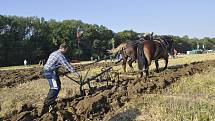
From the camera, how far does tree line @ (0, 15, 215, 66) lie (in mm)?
78875

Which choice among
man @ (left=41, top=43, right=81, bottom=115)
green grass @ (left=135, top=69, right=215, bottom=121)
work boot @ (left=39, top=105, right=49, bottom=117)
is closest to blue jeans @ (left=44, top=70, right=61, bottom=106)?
man @ (left=41, top=43, right=81, bottom=115)

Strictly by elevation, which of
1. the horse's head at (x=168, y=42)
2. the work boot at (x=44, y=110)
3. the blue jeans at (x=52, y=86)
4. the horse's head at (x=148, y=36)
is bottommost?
the work boot at (x=44, y=110)

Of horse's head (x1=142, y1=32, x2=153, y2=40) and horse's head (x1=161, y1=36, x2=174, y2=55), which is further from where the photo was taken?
horse's head (x1=161, y1=36, x2=174, y2=55)

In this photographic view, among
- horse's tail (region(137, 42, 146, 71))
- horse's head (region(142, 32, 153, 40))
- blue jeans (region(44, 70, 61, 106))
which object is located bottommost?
blue jeans (region(44, 70, 61, 106))

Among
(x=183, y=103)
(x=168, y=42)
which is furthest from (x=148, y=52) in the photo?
(x=183, y=103)

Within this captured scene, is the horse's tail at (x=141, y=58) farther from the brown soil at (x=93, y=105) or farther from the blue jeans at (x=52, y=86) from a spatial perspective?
the blue jeans at (x=52, y=86)

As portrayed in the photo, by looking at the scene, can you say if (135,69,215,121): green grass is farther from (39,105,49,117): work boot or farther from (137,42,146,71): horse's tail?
(137,42,146,71): horse's tail

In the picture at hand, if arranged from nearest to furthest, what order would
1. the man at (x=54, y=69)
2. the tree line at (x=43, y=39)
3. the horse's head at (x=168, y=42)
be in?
the man at (x=54, y=69), the horse's head at (x=168, y=42), the tree line at (x=43, y=39)

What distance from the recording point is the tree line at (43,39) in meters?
78.9

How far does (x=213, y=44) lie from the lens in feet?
637

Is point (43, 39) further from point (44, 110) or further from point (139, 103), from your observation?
point (139, 103)

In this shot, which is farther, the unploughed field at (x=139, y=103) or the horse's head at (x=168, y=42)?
the horse's head at (x=168, y=42)

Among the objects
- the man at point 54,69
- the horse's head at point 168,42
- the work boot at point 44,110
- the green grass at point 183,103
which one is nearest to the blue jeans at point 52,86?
the man at point 54,69

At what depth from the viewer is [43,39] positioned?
90.3m
